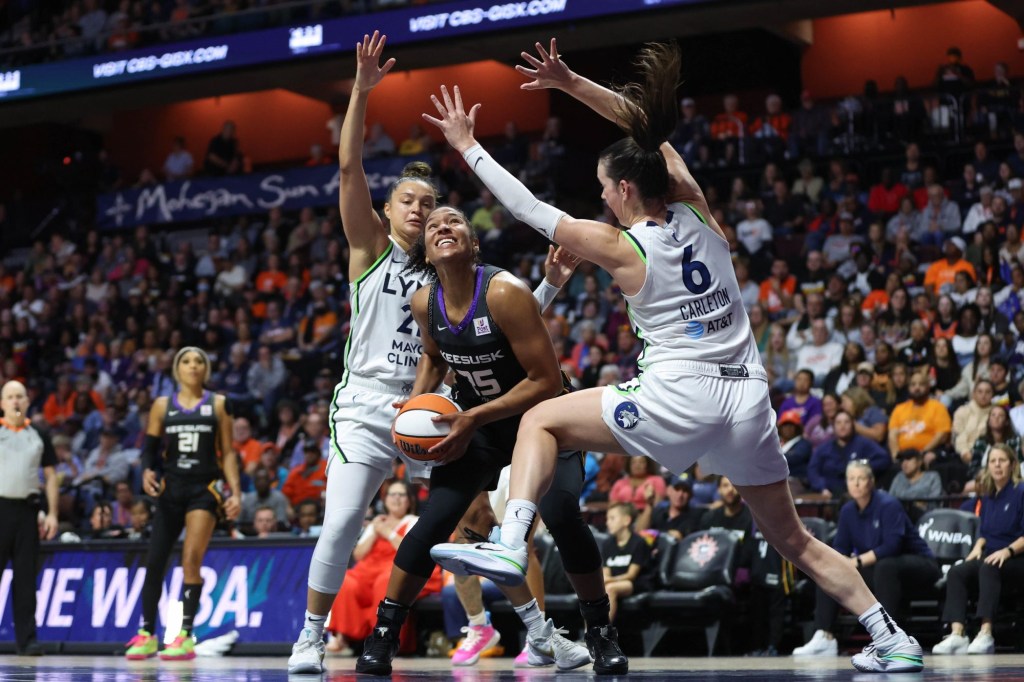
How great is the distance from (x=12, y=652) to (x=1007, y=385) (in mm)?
8728

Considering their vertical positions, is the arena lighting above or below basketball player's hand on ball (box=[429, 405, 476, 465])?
above

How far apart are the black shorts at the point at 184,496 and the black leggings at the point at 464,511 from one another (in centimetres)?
407

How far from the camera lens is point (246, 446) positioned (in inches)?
599

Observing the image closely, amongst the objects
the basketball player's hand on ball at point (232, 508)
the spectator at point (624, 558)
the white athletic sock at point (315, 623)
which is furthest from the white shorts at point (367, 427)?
the spectator at point (624, 558)

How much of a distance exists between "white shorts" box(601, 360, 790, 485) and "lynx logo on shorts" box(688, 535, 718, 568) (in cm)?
496

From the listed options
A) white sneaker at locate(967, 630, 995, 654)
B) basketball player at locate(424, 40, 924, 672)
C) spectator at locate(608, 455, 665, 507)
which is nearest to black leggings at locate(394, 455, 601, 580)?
basketball player at locate(424, 40, 924, 672)

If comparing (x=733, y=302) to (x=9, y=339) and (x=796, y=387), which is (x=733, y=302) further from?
(x=9, y=339)

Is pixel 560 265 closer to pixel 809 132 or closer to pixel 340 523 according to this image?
pixel 340 523

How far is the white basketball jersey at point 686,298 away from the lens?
502cm

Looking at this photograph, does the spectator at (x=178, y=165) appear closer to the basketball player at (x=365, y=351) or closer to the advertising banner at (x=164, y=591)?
the advertising banner at (x=164, y=591)

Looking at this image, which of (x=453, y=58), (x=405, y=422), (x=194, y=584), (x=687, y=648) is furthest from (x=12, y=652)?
(x=453, y=58)

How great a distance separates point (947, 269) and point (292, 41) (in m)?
9.67

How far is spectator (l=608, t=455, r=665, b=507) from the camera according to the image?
11.0 metres

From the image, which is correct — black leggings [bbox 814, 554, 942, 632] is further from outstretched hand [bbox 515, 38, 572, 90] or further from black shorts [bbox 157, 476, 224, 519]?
outstretched hand [bbox 515, 38, 572, 90]
